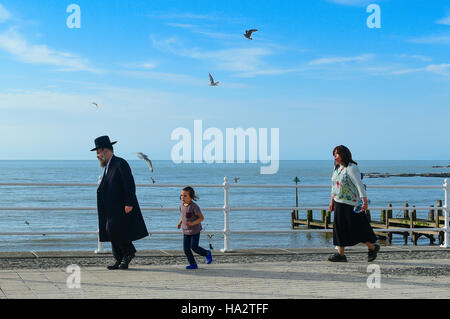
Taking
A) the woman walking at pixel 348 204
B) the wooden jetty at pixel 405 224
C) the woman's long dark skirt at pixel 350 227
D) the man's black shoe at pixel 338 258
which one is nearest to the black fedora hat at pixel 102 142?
the woman walking at pixel 348 204

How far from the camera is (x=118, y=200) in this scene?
8.19 metres

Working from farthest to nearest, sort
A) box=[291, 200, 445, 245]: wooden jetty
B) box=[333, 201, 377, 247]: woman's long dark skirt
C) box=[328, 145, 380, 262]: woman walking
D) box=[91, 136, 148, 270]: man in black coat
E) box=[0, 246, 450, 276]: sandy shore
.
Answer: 1. box=[291, 200, 445, 245]: wooden jetty
2. box=[333, 201, 377, 247]: woman's long dark skirt
3. box=[328, 145, 380, 262]: woman walking
4. box=[0, 246, 450, 276]: sandy shore
5. box=[91, 136, 148, 270]: man in black coat

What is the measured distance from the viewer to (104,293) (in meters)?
6.53

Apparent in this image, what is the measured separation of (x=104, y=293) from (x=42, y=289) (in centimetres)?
73

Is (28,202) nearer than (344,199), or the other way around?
(344,199)

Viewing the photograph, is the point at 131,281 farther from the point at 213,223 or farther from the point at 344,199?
the point at 213,223

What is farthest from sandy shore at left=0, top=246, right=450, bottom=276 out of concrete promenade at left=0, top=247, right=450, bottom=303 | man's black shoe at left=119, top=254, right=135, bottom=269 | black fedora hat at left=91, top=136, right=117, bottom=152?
black fedora hat at left=91, top=136, right=117, bottom=152

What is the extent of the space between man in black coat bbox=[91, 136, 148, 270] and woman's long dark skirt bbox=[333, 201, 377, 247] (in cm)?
278

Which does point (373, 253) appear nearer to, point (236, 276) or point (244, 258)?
point (244, 258)

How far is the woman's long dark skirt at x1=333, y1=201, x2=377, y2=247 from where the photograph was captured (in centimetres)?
895

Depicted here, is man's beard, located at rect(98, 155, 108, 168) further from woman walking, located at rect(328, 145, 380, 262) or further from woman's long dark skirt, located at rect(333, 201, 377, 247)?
woman's long dark skirt, located at rect(333, 201, 377, 247)

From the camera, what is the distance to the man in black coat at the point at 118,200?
26.6ft

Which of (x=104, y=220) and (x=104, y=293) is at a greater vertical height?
(x=104, y=220)

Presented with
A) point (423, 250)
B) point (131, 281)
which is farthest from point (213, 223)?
point (131, 281)
